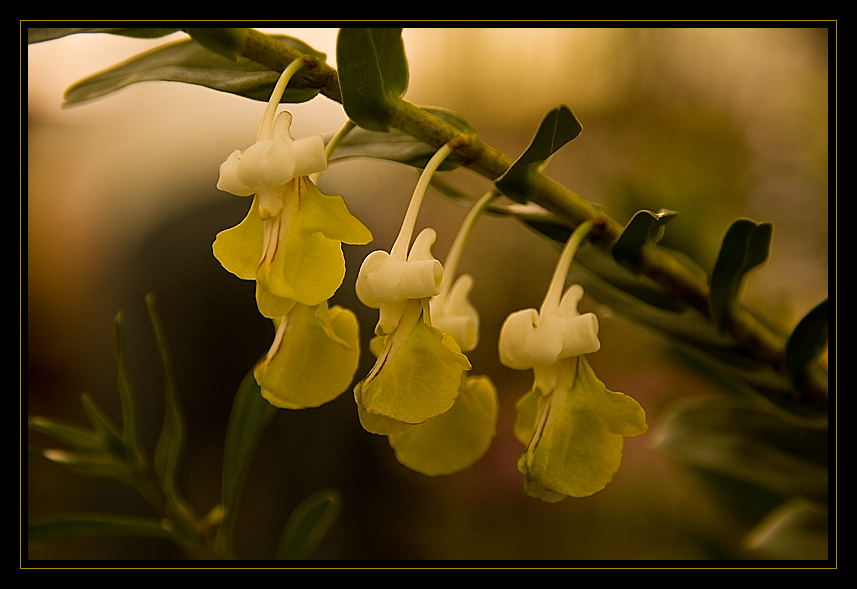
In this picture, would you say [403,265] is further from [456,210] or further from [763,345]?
[456,210]

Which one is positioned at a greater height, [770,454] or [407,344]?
[407,344]

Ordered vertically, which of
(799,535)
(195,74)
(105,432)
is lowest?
(799,535)

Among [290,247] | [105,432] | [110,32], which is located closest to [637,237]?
[290,247]

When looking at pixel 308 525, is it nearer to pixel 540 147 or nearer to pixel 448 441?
pixel 448 441

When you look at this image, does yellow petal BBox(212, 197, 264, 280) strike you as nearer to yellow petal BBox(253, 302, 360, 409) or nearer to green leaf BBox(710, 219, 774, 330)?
yellow petal BBox(253, 302, 360, 409)

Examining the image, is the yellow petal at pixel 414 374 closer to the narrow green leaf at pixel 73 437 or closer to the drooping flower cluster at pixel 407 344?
the drooping flower cluster at pixel 407 344

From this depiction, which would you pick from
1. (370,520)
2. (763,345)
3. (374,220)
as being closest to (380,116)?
(763,345)
